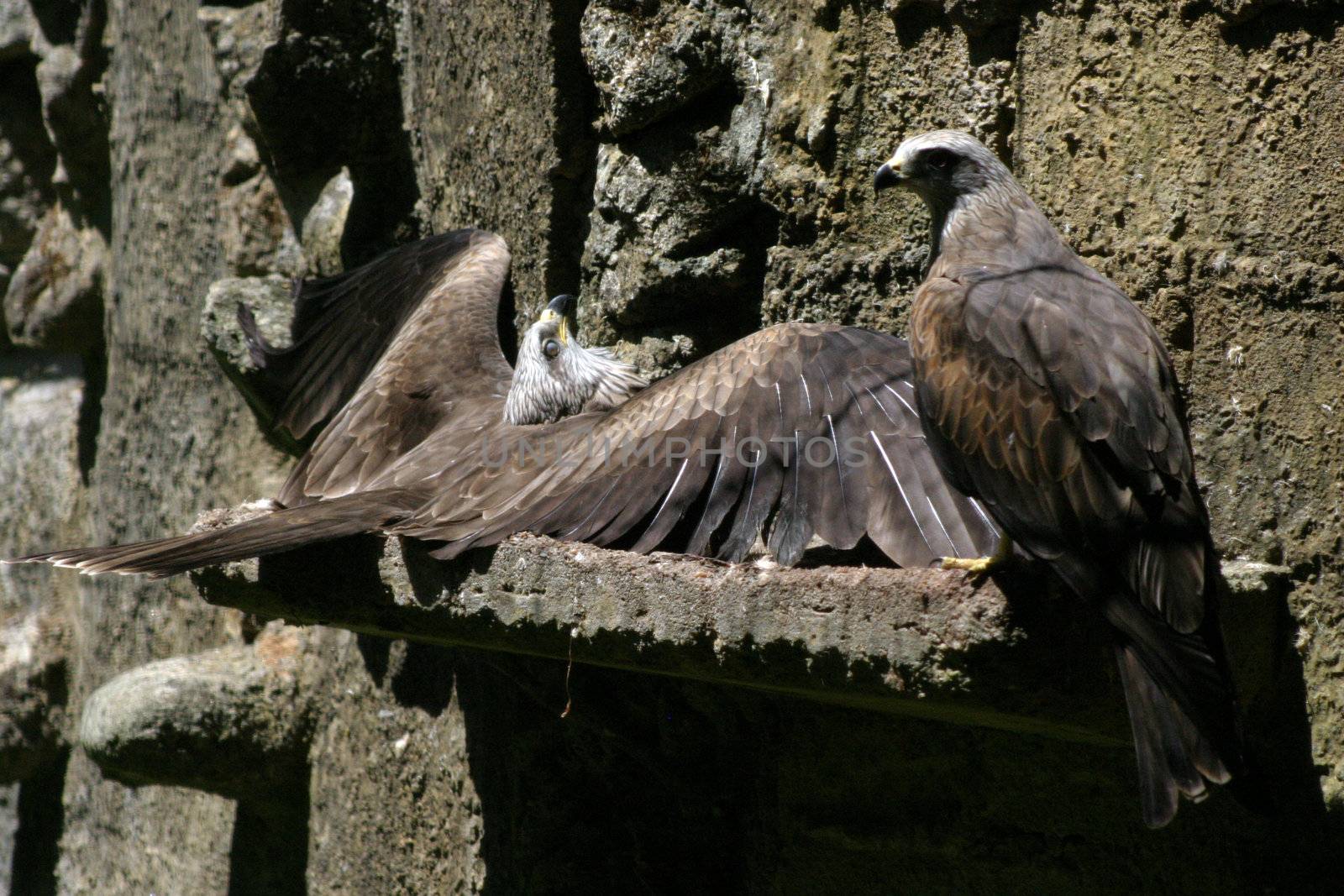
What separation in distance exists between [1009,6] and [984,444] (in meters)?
1.11

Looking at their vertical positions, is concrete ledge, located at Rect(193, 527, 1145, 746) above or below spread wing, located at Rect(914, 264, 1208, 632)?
below

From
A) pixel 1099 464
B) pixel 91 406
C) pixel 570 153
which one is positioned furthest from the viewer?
pixel 91 406

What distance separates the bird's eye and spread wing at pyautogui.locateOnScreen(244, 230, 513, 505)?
4.82 ft

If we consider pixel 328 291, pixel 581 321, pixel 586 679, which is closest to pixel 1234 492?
pixel 586 679

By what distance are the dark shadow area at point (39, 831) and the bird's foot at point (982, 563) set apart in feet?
18.6

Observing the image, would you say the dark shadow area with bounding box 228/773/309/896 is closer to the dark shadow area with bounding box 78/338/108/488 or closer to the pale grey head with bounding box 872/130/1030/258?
the dark shadow area with bounding box 78/338/108/488

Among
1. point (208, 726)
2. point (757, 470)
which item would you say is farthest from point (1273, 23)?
point (208, 726)

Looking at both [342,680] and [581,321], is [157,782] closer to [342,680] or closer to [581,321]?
[342,680]

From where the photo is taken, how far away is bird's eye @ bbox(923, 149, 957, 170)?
2.56 m

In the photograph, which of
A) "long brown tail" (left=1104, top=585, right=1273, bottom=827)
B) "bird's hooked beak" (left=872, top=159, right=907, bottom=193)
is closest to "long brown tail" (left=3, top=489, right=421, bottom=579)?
"bird's hooked beak" (left=872, top=159, right=907, bottom=193)

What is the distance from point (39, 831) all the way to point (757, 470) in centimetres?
546

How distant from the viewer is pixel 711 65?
3.40 meters

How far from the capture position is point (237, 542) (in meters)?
2.71

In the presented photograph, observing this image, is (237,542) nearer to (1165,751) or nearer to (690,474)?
(690,474)
